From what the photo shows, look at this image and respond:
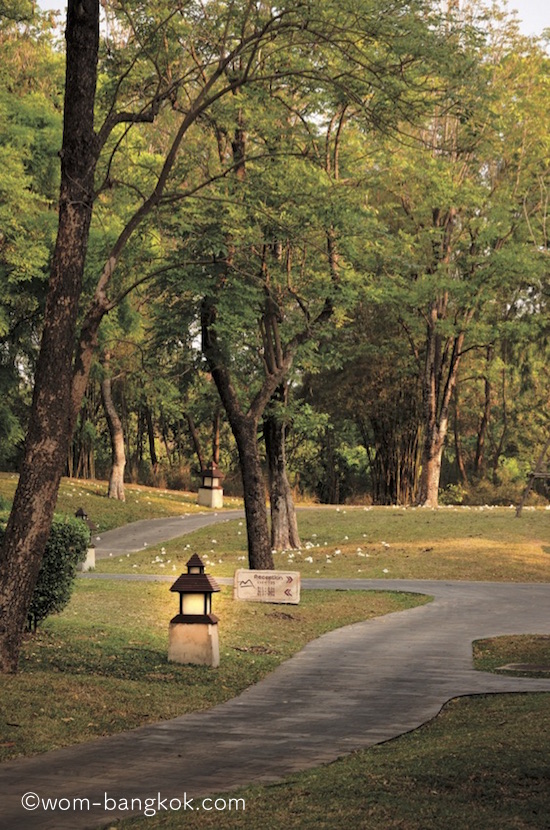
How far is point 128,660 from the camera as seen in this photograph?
15633 mm

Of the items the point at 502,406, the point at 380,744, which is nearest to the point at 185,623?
the point at 380,744

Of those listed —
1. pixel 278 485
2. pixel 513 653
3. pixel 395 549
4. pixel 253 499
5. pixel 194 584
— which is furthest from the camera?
pixel 395 549

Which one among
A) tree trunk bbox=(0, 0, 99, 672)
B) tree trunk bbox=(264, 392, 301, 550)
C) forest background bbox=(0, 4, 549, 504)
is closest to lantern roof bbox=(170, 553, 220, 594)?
tree trunk bbox=(0, 0, 99, 672)

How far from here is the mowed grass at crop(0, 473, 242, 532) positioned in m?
44.0

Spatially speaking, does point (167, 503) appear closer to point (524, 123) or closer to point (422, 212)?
point (422, 212)

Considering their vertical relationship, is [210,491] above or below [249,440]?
below

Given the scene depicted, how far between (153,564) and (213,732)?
20.9 metres

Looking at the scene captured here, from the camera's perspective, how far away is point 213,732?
37.6 ft

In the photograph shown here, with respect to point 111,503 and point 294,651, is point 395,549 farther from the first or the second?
point 111,503

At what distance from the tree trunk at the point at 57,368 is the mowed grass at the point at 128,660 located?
106cm

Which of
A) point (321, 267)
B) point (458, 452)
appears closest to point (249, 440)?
point (321, 267)

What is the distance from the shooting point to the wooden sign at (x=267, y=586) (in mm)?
23438

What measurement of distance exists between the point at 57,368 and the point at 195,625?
428 cm

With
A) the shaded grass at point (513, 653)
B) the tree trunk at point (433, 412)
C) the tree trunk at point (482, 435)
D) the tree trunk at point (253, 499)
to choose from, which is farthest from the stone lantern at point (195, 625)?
the tree trunk at point (482, 435)
